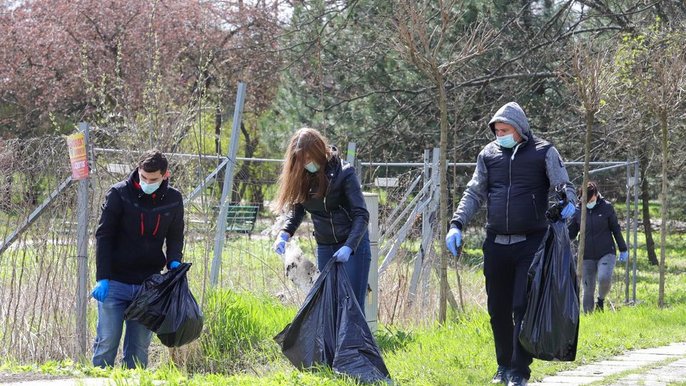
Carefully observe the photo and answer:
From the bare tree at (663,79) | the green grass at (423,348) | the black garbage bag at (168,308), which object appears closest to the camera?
the green grass at (423,348)

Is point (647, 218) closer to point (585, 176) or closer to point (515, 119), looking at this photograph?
point (585, 176)

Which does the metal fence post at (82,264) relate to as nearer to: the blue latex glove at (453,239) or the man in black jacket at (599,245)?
the blue latex glove at (453,239)

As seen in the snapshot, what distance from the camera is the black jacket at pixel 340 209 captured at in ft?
20.5

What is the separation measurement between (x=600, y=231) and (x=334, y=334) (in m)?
6.14

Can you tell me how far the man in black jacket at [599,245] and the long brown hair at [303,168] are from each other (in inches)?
228

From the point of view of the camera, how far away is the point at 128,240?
6.12 m

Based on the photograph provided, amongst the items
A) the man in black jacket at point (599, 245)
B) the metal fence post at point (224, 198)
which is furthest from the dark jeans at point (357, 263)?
the man in black jacket at point (599, 245)

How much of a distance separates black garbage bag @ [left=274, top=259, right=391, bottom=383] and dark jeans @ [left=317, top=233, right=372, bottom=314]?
10.3 inches

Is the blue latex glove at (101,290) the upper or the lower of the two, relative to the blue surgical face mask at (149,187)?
lower

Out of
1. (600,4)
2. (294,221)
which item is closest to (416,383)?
(294,221)

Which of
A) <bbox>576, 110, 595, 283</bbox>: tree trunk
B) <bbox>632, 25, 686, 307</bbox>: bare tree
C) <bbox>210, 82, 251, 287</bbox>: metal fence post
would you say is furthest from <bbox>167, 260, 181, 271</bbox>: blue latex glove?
<bbox>632, 25, 686, 307</bbox>: bare tree

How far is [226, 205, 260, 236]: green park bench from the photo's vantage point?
10273 mm

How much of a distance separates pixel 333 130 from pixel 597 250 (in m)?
A: 6.39

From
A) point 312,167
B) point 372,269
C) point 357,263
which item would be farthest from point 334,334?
point 372,269
